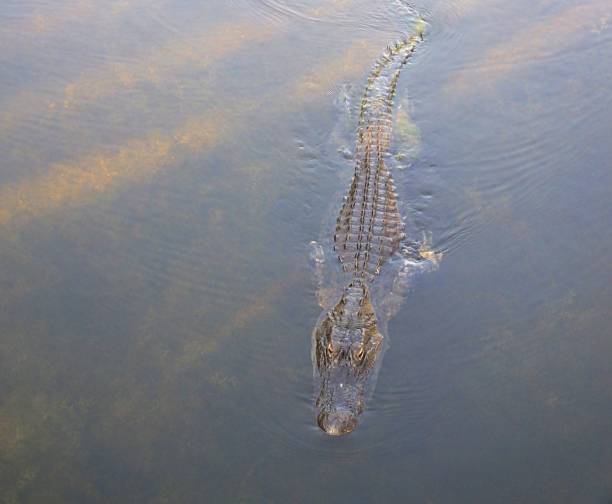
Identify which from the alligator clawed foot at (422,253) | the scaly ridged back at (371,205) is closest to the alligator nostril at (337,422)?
the scaly ridged back at (371,205)

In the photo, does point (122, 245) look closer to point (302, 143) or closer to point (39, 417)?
point (39, 417)

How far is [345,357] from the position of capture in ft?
16.3

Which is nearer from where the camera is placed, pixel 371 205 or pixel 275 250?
pixel 275 250

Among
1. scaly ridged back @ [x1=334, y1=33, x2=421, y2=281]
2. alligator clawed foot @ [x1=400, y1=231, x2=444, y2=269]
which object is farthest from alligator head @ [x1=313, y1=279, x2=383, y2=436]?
alligator clawed foot @ [x1=400, y1=231, x2=444, y2=269]

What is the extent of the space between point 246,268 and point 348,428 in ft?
5.72

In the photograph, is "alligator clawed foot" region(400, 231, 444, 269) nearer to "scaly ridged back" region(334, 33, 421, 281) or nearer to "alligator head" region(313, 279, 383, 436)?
"scaly ridged back" region(334, 33, 421, 281)

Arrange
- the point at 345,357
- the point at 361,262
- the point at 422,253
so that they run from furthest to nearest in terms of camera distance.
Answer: the point at 422,253 → the point at 361,262 → the point at 345,357

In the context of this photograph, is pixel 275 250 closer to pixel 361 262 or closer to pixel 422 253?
pixel 361 262

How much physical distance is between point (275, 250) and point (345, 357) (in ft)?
4.24

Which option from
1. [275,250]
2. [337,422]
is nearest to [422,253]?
[275,250]

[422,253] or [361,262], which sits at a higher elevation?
[422,253]

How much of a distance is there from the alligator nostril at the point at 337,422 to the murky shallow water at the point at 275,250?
71mm

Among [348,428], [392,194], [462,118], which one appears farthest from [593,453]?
[462,118]

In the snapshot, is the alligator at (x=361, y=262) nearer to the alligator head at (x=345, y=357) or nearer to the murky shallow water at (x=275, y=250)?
the alligator head at (x=345, y=357)
